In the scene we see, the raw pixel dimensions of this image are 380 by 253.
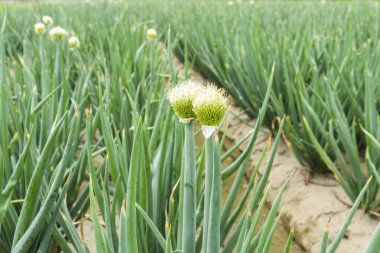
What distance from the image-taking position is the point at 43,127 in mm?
1184

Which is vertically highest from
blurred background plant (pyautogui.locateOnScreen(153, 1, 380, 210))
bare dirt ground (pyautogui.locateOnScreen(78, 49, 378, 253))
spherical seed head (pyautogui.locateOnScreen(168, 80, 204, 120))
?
spherical seed head (pyautogui.locateOnScreen(168, 80, 204, 120))

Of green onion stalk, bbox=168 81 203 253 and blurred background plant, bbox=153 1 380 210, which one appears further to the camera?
blurred background plant, bbox=153 1 380 210

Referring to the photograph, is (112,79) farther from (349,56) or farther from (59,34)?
(349,56)

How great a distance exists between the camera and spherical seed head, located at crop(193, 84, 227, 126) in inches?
19.2

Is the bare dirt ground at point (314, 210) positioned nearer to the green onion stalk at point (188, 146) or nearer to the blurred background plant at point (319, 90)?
the blurred background plant at point (319, 90)

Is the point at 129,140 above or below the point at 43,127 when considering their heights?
below

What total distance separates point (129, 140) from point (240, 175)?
23.8 inches

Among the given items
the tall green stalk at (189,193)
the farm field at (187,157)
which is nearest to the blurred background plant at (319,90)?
the farm field at (187,157)

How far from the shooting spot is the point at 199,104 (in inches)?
19.4

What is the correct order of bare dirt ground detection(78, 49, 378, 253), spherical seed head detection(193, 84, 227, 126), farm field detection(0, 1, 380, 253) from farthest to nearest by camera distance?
bare dirt ground detection(78, 49, 378, 253)
farm field detection(0, 1, 380, 253)
spherical seed head detection(193, 84, 227, 126)

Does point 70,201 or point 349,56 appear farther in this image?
point 349,56

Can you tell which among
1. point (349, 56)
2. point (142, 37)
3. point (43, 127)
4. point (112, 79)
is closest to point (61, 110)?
point (43, 127)

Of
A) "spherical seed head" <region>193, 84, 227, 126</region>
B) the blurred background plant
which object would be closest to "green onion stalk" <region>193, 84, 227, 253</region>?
"spherical seed head" <region>193, 84, 227, 126</region>

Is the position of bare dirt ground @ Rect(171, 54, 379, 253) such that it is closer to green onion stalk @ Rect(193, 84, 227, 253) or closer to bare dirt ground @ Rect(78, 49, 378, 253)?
bare dirt ground @ Rect(78, 49, 378, 253)
